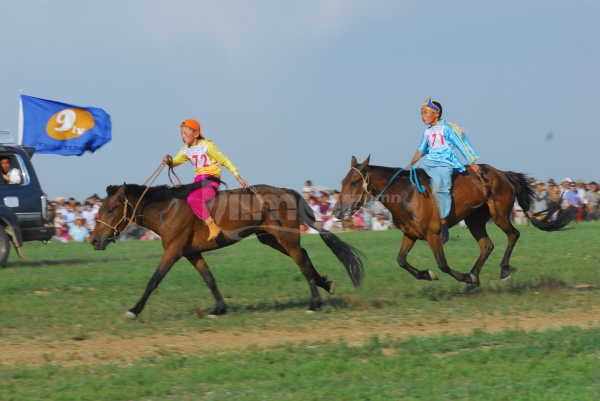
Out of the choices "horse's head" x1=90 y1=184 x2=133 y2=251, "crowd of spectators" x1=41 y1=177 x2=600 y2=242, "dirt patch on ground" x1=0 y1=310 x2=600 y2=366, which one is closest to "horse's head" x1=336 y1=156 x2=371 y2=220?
"dirt patch on ground" x1=0 y1=310 x2=600 y2=366

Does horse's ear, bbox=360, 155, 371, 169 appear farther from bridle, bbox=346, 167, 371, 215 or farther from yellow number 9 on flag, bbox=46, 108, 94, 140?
yellow number 9 on flag, bbox=46, 108, 94, 140

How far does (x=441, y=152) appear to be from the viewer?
12.2m

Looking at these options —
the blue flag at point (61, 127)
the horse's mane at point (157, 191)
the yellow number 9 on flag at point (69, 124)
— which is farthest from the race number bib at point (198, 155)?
the yellow number 9 on flag at point (69, 124)

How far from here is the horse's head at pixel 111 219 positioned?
10.8 metres

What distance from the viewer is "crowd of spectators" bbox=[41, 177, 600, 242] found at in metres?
23.9

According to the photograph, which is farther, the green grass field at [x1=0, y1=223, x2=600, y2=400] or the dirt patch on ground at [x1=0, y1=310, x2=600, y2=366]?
the dirt patch on ground at [x1=0, y1=310, x2=600, y2=366]

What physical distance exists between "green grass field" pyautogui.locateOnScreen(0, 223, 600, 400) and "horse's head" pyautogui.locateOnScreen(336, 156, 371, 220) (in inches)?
47.5

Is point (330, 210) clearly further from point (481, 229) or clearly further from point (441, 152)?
point (441, 152)

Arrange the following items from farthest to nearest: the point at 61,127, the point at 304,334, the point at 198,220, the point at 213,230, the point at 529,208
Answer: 1. the point at 61,127
2. the point at 529,208
3. the point at 198,220
4. the point at 213,230
5. the point at 304,334

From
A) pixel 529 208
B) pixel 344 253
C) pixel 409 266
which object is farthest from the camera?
pixel 529 208

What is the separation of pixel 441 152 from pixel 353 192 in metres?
1.48

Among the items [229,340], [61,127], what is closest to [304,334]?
[229,340]

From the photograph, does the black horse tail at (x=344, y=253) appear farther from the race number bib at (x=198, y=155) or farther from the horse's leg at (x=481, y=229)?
the horse's leg at (x=481, y=229)

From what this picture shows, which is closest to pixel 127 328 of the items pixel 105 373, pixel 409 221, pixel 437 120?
pixel 105 373
